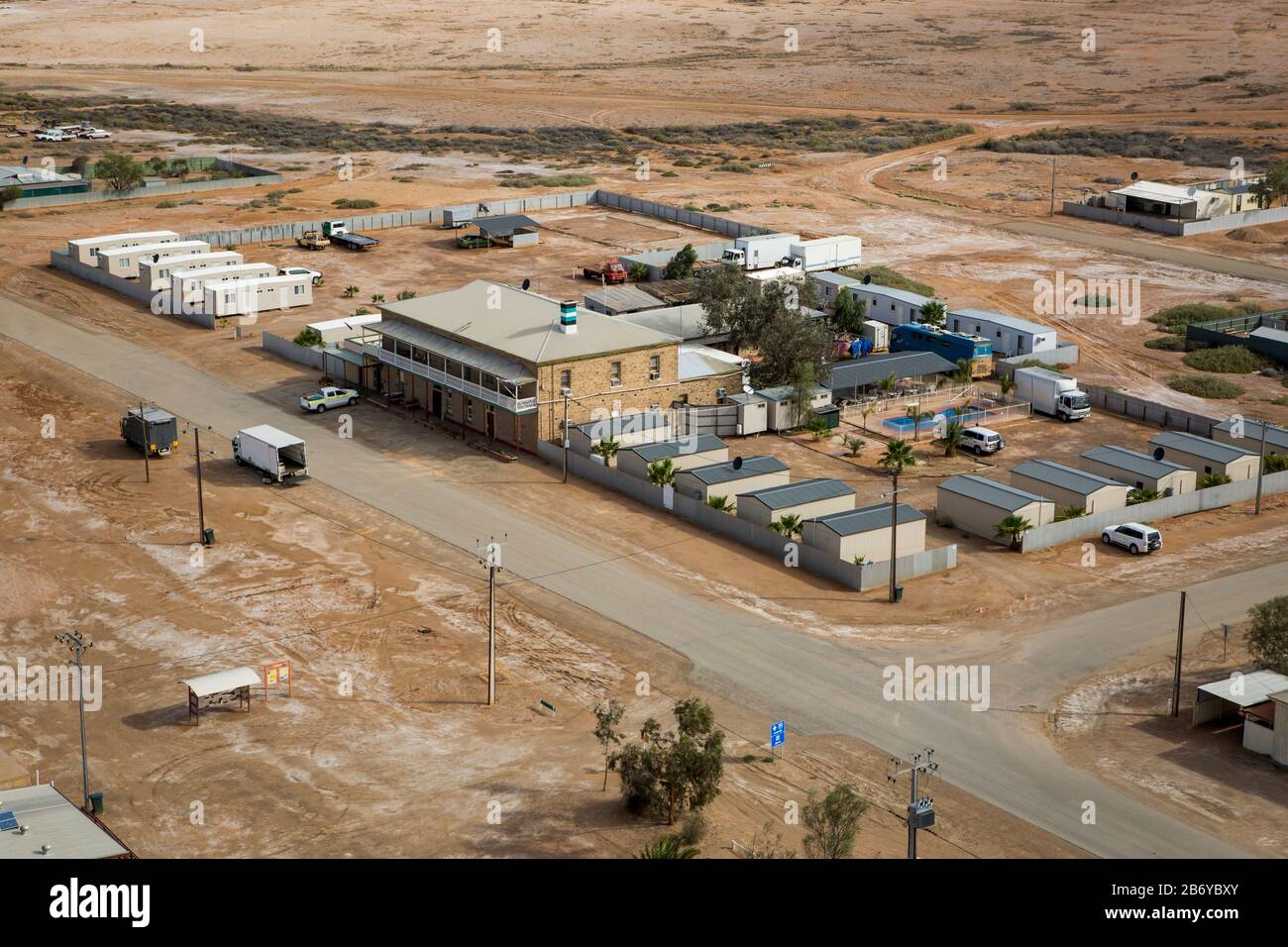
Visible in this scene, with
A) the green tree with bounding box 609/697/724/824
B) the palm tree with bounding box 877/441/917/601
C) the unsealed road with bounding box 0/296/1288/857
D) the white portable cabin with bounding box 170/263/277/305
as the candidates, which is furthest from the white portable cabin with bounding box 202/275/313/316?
the green tree with bounding box 609/697/724/824

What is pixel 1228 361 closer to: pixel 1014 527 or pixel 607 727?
pixel 1014 527

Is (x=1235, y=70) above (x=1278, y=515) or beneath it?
above

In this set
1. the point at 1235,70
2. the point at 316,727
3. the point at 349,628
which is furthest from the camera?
the point at 1235,70

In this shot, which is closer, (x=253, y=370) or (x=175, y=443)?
(x=175, y=443)

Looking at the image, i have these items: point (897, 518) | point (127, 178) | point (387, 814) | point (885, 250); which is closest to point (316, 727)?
point (387, 814)

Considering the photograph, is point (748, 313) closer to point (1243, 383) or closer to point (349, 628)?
point (1243, 383)

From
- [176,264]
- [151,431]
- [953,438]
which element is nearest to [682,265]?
[176,264]

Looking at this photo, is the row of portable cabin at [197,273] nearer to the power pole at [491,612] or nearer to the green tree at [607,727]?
the power pole at [491,612]

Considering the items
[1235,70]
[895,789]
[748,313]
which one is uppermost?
[1235,70]
